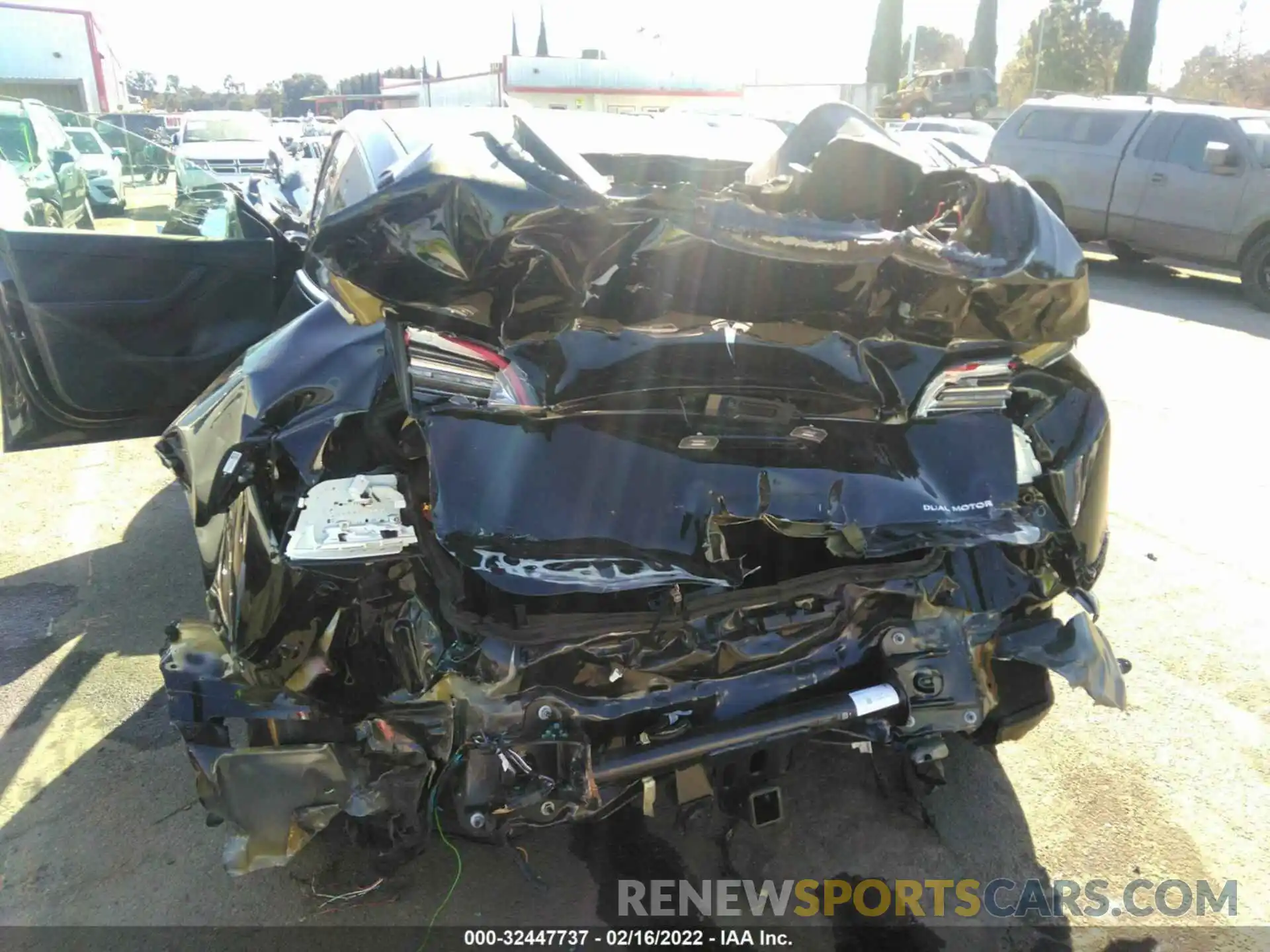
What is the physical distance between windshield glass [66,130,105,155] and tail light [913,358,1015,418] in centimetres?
1913

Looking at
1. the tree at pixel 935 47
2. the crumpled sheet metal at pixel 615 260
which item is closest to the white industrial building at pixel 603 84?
the crumpled sheet metal at pixel 615 260

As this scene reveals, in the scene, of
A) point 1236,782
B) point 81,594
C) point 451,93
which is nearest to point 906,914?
point 1236,782

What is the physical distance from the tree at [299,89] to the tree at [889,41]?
159 feet

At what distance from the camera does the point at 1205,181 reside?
10.2m

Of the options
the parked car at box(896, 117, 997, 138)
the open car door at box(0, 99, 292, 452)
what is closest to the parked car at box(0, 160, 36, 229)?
the open car door at box(0, 99, 292, 452)

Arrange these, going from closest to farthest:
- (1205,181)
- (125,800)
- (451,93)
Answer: (125,800), (1205,181), (451,93)

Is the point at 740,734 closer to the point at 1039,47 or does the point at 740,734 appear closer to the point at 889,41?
the point at 889,41

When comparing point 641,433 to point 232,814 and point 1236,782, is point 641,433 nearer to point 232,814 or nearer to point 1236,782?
point 232,814

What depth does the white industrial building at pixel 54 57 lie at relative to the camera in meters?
32.4

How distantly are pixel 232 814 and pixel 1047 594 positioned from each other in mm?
2198

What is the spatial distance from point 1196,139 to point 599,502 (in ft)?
36.5

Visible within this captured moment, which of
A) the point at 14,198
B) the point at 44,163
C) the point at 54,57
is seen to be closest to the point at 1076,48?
A: the point at 44,163

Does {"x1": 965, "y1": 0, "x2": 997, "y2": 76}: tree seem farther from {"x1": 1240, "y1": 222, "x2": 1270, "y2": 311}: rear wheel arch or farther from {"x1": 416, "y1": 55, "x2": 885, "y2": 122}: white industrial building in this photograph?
{"x1": 1240, "y1": 222, "x2": 1270, "y2": 311}: rear wheel arch

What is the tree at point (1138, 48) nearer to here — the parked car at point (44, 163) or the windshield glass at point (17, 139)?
the parked car at point (44, 163)
